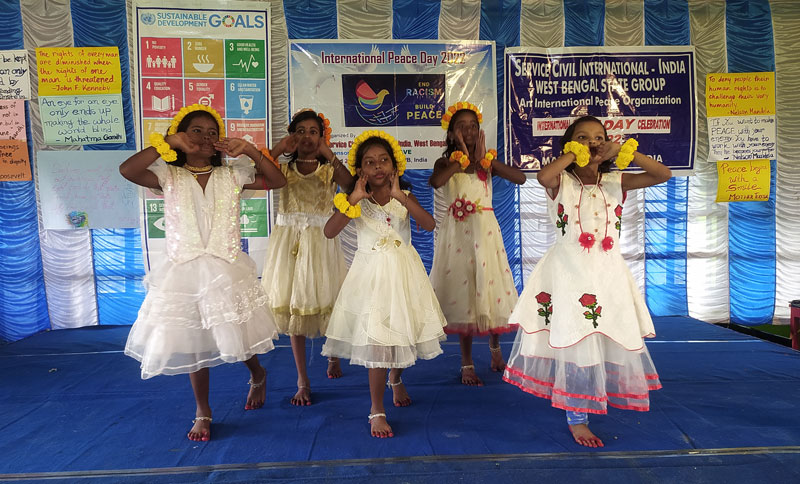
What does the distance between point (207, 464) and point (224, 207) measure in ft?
3.77

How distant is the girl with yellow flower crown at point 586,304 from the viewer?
85.3 inches

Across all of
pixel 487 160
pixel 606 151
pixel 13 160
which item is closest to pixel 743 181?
pixel 487 160

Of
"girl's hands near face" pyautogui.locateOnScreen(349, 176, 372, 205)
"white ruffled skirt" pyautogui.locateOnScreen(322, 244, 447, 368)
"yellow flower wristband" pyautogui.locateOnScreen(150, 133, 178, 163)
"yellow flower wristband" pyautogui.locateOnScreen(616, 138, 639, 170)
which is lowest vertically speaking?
"white ruffled skirt" pyautogui.locateOnScreen(322, 244, 447, 368)

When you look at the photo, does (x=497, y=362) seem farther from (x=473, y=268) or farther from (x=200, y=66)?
(x=200, y=66)

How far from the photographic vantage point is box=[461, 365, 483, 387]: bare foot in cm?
304

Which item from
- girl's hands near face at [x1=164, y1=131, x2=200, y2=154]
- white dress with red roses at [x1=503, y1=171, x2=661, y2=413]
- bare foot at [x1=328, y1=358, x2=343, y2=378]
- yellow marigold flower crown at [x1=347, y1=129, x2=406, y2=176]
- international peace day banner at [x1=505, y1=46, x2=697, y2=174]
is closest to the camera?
white dress with red roses at [x1=503, y1=171, x2=661, y2=413]

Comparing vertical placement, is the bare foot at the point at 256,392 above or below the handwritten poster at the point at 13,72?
below

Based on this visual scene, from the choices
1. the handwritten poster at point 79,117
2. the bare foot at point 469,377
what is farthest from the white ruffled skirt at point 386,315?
the handwritten poster at point 79,117

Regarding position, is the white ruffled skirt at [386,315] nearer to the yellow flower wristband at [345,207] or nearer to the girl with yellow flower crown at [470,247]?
the yellow flower wristband at [345,207]

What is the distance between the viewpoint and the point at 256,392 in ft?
8.95

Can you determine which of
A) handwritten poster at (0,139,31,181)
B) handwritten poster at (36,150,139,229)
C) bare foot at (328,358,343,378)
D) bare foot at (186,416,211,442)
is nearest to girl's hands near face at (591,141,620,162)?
bare foot at (328,358,343,378)

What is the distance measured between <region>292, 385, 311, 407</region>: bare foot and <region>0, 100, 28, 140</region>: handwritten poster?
359 cm

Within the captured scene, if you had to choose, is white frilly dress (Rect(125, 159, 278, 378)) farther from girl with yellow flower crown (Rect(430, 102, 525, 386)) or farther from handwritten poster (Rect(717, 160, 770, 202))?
handwritten poster (Rect(717, 160, 770, 202))

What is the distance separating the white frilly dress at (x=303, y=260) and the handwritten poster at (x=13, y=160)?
115 inches
